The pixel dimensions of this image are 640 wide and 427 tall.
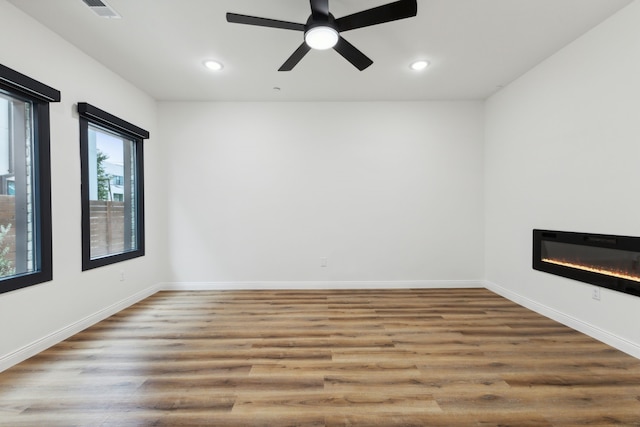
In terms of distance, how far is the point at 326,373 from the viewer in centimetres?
192

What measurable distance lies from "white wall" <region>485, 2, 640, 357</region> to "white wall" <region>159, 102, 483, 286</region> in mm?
532

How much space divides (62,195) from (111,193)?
77 cm

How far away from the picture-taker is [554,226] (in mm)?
2863

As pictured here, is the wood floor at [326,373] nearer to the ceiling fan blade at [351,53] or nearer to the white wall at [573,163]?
the white wall at [573,163]

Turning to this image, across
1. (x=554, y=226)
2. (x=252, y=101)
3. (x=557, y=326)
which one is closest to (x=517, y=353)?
(x=557, y=326)

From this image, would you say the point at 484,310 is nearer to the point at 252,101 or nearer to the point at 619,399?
the point at 619,399

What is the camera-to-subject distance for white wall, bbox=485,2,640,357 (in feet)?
7.17

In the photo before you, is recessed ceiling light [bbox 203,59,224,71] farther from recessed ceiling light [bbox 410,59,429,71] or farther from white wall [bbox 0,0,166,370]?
recessed ceiling light [bbox 410,59,429,71]

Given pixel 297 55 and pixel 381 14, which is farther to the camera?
pixel 297 55

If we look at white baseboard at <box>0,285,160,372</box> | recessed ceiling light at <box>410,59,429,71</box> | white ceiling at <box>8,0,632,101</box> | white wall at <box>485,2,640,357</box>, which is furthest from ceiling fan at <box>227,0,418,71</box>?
white baseboard at <box>0,285,160,372</box>

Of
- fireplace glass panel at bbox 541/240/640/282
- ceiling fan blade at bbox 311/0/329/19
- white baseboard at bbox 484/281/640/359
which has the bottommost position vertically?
white baseboard at bbox 484/281/640/359

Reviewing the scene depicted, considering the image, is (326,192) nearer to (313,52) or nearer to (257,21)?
(313,52)

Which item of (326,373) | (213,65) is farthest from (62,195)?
(326,373)

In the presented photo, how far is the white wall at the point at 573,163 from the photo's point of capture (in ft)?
7.17
